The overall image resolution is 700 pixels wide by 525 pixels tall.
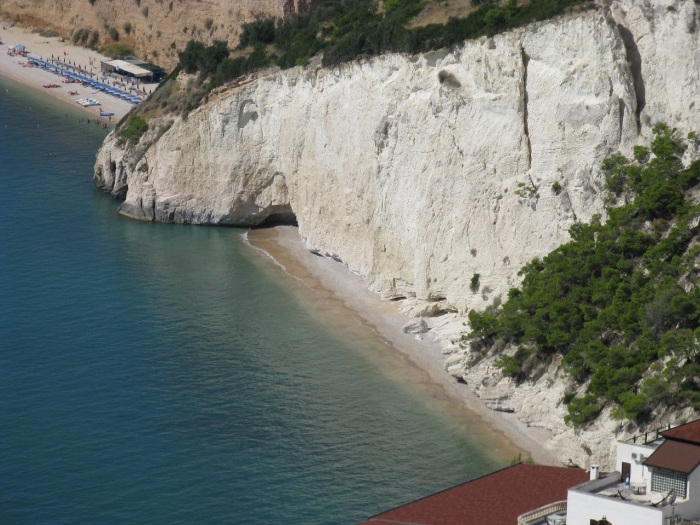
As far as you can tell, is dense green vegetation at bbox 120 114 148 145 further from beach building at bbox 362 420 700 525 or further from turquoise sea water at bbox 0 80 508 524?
beach building at bbox 362 420 700 525

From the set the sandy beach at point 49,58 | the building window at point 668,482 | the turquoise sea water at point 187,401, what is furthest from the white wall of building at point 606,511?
the sandy beach at point 49,58

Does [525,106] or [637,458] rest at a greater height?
[525,106]

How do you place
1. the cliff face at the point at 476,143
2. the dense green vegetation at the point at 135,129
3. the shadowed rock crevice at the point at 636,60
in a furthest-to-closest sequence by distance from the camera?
the dense green vegetation at the point at 135,129 < the shadowed rock crevice at the point at 636,60 < the cliff face at the point at 476,143

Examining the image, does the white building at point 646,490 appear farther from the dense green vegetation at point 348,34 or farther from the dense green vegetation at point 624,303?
the dense green vegetation at point 348,34

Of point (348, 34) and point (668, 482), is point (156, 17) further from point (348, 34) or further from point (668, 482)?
point (668, 482)

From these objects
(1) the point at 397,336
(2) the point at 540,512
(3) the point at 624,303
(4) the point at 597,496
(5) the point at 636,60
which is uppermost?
(5) the point at 636,60

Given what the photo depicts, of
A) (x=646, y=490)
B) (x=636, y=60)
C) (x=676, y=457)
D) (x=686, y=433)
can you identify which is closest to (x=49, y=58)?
(x=636, y=60)

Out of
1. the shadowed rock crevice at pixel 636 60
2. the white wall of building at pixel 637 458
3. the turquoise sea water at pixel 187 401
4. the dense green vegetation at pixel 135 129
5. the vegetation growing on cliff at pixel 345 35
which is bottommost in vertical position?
the turquoise sea water at pixel 187 401
